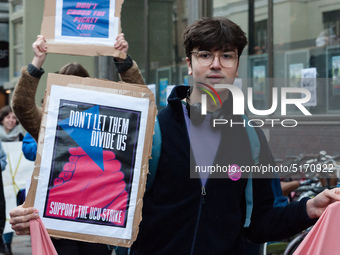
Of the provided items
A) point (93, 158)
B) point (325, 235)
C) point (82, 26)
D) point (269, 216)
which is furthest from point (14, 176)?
point (325, 235)

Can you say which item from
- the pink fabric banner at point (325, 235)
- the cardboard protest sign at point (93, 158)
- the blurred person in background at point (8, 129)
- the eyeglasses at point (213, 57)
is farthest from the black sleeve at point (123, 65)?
the blurred person in background at point (8, 129)

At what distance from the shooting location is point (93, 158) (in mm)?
2893

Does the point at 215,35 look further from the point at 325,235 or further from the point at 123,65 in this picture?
the point at 123,65

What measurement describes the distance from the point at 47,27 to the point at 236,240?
2242mm

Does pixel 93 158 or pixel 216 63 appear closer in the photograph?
pixel 216 63

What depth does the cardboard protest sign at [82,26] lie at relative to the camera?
4266 millimetres

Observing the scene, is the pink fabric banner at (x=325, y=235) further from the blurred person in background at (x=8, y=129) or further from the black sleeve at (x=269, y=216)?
the blurred person in background at (x=8, y=129)

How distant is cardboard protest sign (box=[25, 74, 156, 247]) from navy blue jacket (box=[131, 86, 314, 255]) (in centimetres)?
9

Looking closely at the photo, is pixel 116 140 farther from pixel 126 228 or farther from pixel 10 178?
pixel 10 178

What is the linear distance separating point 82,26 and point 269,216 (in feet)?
7.45

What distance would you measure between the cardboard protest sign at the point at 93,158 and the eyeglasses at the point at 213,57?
0.92ft

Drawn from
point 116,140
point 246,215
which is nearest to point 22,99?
point 116,140

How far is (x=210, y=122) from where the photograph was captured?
2816 mm

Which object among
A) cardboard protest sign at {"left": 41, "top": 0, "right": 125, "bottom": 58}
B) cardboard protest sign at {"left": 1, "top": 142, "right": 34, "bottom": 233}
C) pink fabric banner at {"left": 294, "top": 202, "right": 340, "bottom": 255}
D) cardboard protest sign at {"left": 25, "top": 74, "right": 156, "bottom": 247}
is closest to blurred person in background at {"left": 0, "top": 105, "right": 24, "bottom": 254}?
cardboard protest sign at {"left": 1, "top": 142, "right": 34, "bottom": 233}
